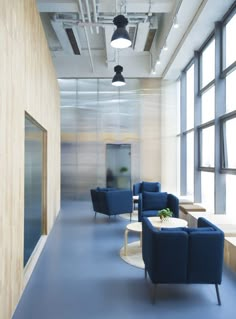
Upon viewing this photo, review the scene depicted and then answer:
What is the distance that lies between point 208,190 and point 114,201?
2.41m

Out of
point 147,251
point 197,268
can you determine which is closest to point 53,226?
point 147,251

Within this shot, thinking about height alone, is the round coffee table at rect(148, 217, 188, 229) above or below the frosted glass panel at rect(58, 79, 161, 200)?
below

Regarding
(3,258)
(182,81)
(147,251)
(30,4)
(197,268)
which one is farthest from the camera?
(182,81)

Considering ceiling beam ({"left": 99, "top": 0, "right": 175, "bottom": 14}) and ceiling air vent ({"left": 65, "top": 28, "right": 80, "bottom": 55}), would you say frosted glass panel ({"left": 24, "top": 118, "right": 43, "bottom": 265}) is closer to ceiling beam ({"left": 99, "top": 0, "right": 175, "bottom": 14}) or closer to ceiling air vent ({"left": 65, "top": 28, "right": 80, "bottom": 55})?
ceiling beam ({"left": 99, "top": 0, "right": 175, "bottom": 14})

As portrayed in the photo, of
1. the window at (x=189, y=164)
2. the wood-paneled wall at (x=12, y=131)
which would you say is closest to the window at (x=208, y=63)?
the window at (x=189, y=164)

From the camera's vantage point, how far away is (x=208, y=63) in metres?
7.33

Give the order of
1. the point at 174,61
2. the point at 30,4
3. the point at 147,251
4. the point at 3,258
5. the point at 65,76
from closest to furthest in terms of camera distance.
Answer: the point at 3,258, the point at 147,251, the point at 30,4, the point at 174,61, the point at 65,76

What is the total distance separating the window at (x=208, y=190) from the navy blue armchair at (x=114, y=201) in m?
1.97

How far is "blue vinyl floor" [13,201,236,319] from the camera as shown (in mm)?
3080

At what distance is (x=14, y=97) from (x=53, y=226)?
14.8 feet

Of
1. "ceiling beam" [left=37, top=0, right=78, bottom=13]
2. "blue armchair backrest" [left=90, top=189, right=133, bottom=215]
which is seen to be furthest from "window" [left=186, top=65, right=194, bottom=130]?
"ceiling beam" [left=37, top=0, right=78, bottom=13]

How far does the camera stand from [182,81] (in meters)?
9.62

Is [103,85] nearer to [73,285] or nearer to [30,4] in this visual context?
[30,4]

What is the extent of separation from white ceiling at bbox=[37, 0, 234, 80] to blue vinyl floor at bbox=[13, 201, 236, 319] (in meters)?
4.82
